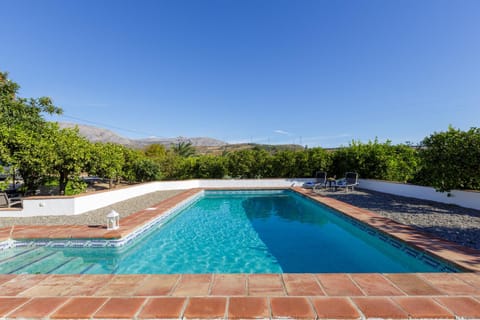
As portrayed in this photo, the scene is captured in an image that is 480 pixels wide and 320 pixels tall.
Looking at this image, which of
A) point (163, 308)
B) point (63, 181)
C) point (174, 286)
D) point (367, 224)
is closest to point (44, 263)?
point (174, 286)

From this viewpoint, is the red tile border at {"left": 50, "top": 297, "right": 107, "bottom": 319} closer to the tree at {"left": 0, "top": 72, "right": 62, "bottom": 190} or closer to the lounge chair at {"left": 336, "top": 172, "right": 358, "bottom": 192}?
the tree at {"left": 0, "top": 72, "right": 62, "bottom": 190}

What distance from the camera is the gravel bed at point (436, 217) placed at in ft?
15.5

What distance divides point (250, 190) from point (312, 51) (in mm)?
9950

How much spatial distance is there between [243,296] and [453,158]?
8.57 m

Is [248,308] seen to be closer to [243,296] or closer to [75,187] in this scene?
[243,296]

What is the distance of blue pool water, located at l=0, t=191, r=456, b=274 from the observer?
166 inches

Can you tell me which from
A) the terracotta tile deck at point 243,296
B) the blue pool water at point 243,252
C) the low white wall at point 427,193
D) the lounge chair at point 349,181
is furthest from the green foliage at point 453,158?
the terracotta tile deck at point 243,296

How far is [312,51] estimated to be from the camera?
45.4 feet

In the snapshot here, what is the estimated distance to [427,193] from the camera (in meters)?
9.02

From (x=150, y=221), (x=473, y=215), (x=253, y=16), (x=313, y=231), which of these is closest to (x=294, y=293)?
(x=313, y=231)

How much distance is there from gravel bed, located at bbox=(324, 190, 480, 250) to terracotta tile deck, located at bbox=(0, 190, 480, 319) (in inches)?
72.5

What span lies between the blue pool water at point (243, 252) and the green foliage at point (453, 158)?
3919mm

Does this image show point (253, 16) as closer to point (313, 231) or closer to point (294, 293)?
point (313, 231)

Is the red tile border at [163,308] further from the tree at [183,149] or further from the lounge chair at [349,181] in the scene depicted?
the tree at [183,149]
